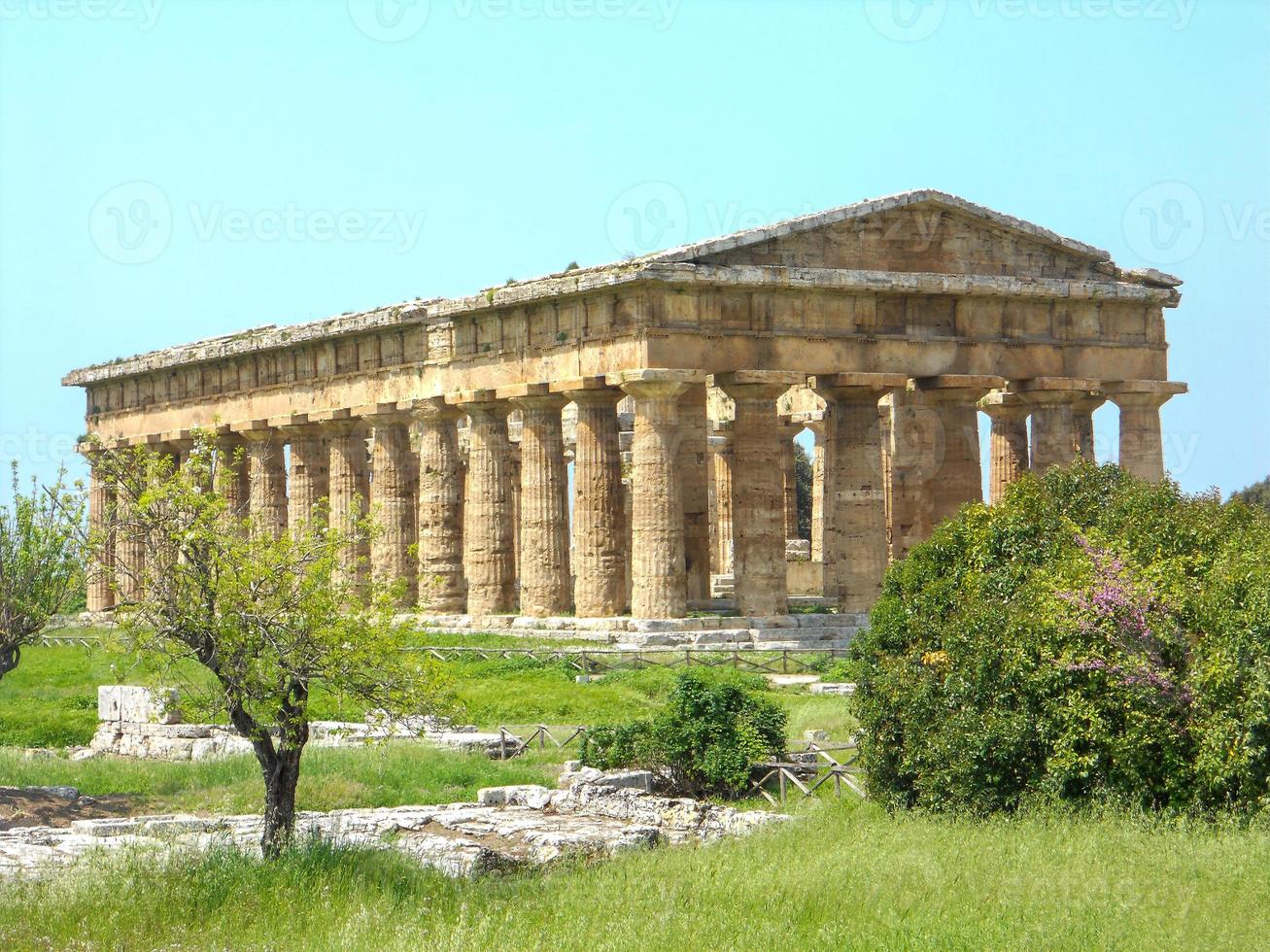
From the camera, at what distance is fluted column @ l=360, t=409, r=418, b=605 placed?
43.5 meters

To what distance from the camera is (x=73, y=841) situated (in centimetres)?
1973

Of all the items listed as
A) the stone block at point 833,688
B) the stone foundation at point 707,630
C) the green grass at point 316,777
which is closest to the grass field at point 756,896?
the green grass at point 316,777

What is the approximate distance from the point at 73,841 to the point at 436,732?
867 centimetres

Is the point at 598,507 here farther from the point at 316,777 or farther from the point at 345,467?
the point at 316,777

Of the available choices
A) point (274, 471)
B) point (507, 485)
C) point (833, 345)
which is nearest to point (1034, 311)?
point (833, 345)

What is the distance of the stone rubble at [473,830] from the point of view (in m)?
18.5

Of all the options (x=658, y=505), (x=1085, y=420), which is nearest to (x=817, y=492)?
(x=1085, y=420)

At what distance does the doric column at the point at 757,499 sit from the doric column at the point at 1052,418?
6.37m

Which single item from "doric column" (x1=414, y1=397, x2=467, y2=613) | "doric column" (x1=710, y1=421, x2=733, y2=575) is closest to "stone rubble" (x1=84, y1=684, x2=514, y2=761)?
"doric column" (x1=414, y1=397, x2=467, y2=613)

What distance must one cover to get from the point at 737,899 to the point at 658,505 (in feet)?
65.0

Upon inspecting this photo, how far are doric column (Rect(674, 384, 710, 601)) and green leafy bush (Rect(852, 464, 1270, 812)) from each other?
18.5 meters

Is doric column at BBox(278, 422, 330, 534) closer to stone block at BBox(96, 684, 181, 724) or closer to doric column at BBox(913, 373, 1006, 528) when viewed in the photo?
doric column at BBox(913, 373, 1006, 528)

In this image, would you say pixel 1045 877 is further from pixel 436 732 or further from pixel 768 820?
pixel 436 732

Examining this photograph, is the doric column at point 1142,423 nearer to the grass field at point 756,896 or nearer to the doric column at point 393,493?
the doric column at point 393,493
